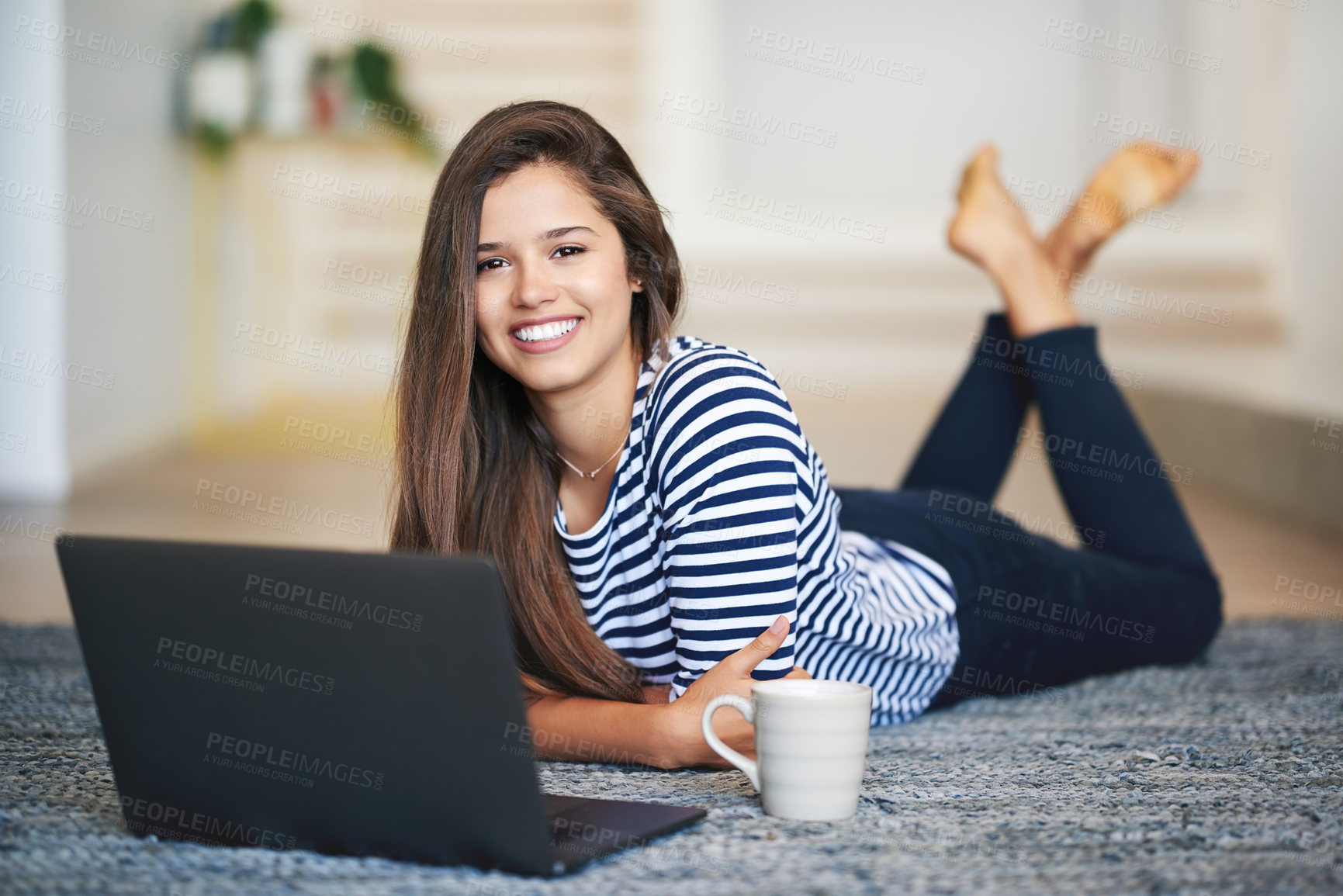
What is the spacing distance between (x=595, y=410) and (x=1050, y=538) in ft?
1.99

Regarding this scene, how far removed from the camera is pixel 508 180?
3.37 ft

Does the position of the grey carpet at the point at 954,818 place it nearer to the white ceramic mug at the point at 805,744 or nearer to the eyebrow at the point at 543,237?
the white ceramic mug at the point at 805,744

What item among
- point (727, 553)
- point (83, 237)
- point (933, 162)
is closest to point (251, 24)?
point (83, 237)

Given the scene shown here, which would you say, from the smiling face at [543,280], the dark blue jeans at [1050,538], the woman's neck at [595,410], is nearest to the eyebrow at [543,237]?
the smiling face at [543,280]

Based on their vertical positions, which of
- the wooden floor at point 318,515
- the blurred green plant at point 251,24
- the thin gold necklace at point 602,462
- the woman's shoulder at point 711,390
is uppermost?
the blurred green plant at point 251,24

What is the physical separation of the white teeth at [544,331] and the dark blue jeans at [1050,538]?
0.43 m

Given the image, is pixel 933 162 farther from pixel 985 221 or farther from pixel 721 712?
pixel 721 712

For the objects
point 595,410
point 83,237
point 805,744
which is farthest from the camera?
point 83,237

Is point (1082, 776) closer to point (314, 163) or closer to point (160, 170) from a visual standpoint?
point (160, 170)

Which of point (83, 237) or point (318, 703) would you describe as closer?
point (318, 703)

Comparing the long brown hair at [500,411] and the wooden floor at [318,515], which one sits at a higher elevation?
the long brown hair at [500,411]

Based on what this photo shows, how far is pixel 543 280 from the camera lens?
1.02 m

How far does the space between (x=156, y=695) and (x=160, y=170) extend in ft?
10.3

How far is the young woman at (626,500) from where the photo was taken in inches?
37.6
